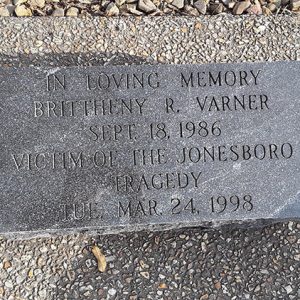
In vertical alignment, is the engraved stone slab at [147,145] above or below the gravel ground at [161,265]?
above

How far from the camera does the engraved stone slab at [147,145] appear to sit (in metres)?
2.47

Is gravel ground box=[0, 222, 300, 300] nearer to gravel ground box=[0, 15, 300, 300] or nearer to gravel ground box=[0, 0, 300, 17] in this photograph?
gravel ground box=[0, 15, 300, 300]

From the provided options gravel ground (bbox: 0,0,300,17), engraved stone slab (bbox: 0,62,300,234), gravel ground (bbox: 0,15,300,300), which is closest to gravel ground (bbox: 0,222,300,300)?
gravel ground (bbox: 0,15,300,300)

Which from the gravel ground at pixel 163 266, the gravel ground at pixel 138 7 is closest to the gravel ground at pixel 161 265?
the gravel ground at pixel 163 266

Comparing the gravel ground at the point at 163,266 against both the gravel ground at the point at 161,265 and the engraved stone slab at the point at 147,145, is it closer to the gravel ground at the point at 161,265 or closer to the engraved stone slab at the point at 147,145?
the gravel ground at the point at 161,265

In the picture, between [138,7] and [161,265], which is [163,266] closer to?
[161,265]

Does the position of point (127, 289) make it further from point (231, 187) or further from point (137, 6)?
point (137, 6)

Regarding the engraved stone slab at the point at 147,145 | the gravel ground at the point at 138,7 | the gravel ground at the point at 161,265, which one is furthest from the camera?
the gravel ground at the point at 138,7

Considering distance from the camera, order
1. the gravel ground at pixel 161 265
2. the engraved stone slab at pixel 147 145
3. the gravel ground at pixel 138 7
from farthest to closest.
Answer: the gravel ground at pixel 138 7, the gravel ground at pixel 161 265, the engraved stone slab at pixel 147 145

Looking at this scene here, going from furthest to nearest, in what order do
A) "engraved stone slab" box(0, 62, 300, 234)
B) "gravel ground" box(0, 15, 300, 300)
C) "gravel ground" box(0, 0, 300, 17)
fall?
"gravel ground" box(0, 0, 300, 17)
"gravel ground" box(0, 15, 300, 300)
"engraved stone slab" box(0, 62, 300, 234)

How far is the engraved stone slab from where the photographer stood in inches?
97.3

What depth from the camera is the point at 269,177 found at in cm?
251

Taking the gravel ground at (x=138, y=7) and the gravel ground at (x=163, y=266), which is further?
the gravel ground at (x=138, y=7)

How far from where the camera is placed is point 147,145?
99.6 inches
